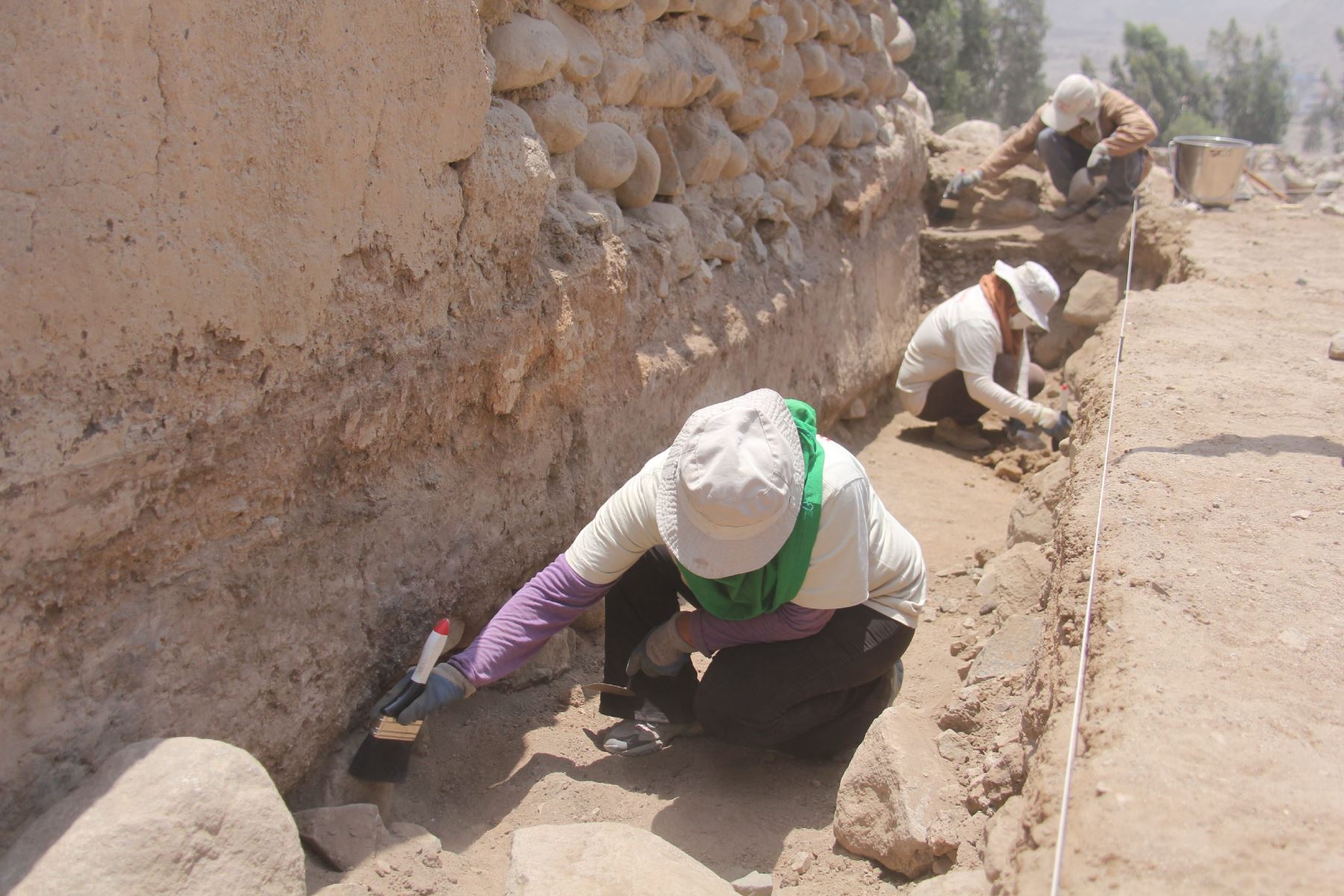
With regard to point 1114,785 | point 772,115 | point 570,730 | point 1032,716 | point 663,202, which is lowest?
point 570,730

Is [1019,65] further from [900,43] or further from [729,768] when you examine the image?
[729,768]

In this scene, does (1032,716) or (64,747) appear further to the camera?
(1032,716)

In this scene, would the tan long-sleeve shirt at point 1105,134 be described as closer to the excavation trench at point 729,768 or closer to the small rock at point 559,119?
the excavation trench at point 729,768

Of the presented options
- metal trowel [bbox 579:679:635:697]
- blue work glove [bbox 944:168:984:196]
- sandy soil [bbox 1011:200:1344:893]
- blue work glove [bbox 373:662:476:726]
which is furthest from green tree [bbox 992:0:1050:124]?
blue work glove [bbox 373:662:476:726]

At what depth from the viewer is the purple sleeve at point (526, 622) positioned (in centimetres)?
226

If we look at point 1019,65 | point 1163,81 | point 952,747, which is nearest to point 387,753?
point 952,747

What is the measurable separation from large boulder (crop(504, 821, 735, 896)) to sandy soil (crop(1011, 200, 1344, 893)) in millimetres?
551

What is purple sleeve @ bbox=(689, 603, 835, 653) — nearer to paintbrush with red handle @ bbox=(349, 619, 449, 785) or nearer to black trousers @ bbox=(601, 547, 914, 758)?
black trousers @ bbox=(601, 547, 914, 758)

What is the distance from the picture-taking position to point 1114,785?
4.83 ft

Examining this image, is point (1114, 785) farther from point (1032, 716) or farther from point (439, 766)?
point (439, 766)

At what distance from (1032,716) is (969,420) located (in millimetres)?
3282

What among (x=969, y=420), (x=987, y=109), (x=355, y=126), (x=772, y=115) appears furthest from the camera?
(x=987, y=109)

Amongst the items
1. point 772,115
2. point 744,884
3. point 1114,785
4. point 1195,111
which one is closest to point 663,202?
point 772,115

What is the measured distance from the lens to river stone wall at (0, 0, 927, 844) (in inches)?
66.1
